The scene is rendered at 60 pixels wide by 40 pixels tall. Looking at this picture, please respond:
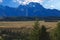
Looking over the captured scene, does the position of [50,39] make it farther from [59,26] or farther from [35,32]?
[35,32]

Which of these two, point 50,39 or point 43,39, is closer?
point 43,39

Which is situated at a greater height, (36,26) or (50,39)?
(36,26)

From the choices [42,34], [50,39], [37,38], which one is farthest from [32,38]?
[50,39]

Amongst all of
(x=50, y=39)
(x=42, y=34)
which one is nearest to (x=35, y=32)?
(x=42, y=34)

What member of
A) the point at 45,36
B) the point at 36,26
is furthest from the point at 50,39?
the point at 36,26

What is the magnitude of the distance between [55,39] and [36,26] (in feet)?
10.7

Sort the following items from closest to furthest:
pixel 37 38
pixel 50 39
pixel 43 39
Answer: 1. pixel 37 38
2. pixel 43 39
3. pixel 50 39

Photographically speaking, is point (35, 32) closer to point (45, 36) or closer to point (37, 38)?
point (37, 38)

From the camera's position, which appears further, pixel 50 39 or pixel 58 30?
pixel 50 39

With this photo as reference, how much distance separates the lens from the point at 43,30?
137 feet

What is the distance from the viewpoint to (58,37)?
3900 centimetres

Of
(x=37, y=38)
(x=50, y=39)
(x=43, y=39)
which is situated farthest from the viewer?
(x=50, y=39)

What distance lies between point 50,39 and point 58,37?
182 inches

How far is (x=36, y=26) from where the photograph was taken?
38.9 m
